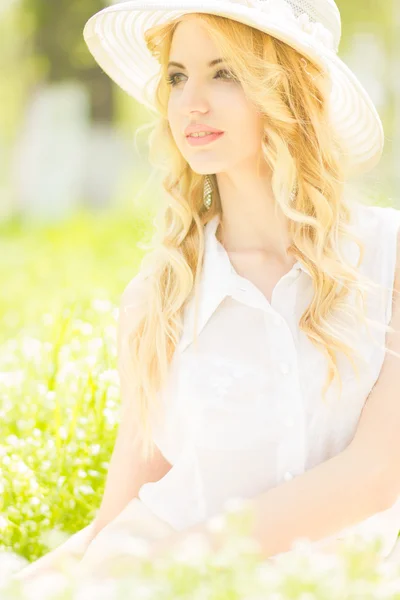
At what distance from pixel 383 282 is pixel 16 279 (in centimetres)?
699

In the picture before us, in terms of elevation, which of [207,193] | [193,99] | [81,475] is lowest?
[81,475]

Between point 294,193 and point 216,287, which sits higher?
point 294,193

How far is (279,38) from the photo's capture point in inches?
99.0

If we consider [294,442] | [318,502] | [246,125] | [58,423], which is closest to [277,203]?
[246,125]

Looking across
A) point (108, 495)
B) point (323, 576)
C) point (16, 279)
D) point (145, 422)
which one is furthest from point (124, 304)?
point (16, 279)

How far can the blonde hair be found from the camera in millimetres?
2529

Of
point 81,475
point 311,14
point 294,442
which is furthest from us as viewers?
point 81,475

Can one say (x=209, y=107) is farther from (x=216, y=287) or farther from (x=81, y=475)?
(x=81, y=475)

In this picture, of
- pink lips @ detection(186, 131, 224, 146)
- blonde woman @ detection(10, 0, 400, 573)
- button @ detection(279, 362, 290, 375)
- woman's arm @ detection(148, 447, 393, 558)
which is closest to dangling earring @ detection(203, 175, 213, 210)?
blonde woman @ detection(10, 0, 400, 573)

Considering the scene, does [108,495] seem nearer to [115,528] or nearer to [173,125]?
[115,528]

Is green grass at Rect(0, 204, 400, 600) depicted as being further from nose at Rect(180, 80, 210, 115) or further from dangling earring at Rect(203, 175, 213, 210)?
nose at Rect(180, 80, 210, 115)

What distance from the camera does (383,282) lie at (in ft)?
8.39

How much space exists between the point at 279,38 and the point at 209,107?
0.26 meters

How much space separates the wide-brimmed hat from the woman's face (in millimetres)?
106
